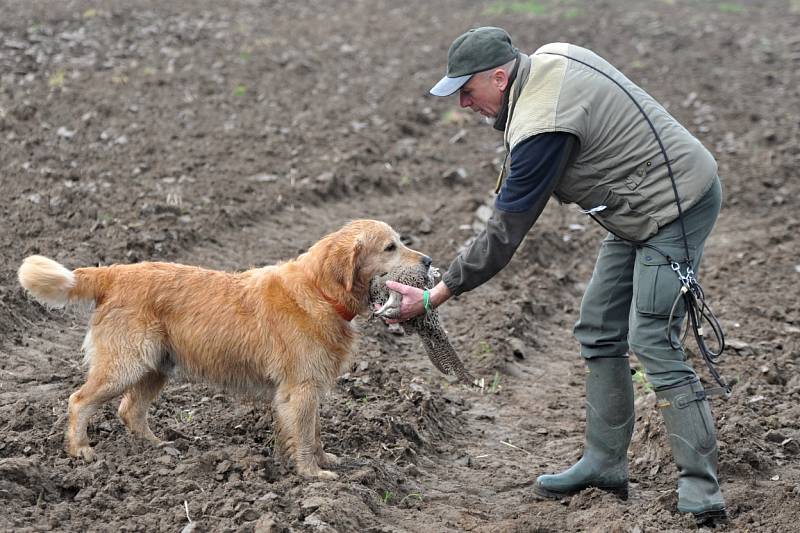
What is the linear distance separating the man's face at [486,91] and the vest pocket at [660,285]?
3.85 ft

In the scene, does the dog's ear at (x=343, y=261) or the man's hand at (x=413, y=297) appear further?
the dog's ear at (x=343, y=261)

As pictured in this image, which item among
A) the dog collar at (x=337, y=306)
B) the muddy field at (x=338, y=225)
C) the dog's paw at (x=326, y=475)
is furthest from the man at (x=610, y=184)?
the dog's paw at (x=326, y=475)

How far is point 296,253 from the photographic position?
9.14 m

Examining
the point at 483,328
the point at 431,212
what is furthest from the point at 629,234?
the point at 431,212

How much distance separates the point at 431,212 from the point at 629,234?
5.71 meters

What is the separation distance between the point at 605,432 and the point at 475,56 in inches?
94.7

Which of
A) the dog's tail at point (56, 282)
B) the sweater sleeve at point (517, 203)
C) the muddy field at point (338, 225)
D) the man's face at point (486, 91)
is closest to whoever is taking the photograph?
the sweater sleeve at point (517, 203)

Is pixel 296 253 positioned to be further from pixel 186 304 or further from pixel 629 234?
pixel 629 234

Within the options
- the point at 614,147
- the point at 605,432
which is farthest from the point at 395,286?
the point at 605,432

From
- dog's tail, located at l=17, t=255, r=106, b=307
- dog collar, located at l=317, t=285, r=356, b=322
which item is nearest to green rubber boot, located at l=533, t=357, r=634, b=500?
dog collar, located at l=317, t=285, r=356, b=322

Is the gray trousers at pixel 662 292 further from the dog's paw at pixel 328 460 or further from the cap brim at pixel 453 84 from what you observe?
the dog's paw at pixel 328 460

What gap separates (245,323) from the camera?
18.2 feet

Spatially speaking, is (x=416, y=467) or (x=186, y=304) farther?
(x=416, y=467)

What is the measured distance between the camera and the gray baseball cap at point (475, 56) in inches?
196
